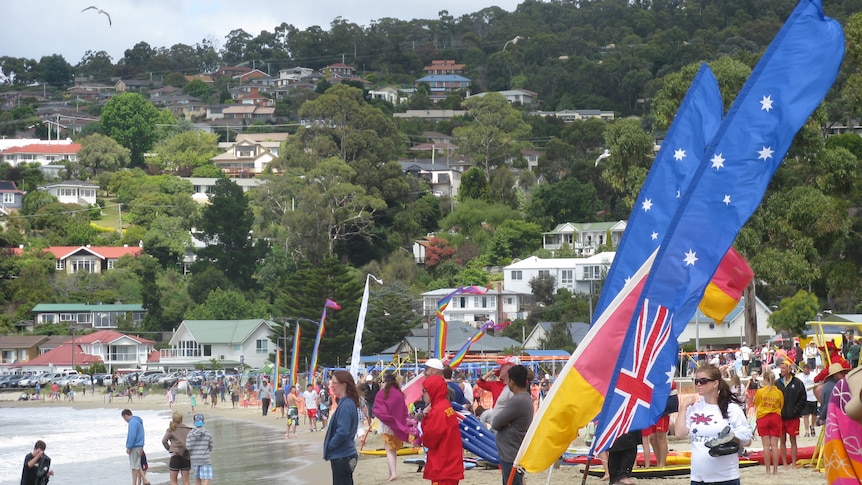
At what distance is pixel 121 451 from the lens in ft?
94.7

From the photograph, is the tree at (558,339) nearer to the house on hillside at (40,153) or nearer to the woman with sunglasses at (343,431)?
the woman with sunglasses at (343,431)

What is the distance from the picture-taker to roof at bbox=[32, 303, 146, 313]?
90562 mm

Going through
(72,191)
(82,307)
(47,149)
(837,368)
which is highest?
(47,149)

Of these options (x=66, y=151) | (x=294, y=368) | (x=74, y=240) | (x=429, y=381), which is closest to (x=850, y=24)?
(x=294, y=368)

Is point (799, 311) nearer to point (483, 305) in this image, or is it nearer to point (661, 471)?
point (661, 471)

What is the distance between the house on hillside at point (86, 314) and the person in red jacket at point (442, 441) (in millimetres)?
82280

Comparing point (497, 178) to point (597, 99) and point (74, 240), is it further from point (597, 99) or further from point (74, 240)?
point (597, 99)

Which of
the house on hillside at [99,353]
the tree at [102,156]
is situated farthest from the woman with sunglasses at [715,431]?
the tree at [102,156]

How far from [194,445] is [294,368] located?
16708 millimetres

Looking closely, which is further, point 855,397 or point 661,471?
point 661,471

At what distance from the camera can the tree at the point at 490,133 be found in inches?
4205

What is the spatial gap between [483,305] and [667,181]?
72098mm

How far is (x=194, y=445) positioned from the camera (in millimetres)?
15180

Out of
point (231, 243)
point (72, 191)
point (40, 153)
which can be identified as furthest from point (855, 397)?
point (40, 153)
